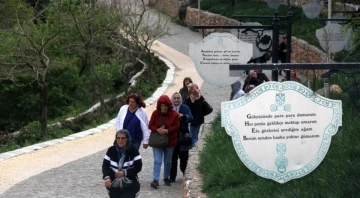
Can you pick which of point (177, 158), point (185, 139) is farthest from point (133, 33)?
point (185, 139)

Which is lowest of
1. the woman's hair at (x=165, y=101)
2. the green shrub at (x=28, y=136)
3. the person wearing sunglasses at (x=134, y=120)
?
the green shrub at (x=28, y=136)

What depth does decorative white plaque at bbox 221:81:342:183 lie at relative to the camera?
271 inches

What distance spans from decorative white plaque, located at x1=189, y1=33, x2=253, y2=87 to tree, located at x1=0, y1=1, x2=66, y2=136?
647 centimetres

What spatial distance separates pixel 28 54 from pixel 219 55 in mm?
8795

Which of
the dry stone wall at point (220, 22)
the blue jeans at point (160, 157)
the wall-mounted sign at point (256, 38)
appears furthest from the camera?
the dry stone wall at point (220, 22)

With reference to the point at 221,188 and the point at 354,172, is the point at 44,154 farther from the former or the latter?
the point at 354,172

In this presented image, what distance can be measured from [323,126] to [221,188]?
7.38 feet

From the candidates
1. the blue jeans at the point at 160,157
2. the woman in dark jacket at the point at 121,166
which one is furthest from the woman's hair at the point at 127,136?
the blue jeans at the point at 160,157

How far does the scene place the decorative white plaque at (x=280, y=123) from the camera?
687 centimetres

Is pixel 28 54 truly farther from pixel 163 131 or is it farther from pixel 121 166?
pixel 121 166

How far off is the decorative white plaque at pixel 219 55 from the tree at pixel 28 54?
6465mm

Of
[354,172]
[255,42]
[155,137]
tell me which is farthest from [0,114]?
[354,172]

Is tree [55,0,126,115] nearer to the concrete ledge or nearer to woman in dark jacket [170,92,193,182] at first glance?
the concrete ledge

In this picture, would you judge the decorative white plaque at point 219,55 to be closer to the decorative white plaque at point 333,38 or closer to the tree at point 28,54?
the tree at point 28,54
